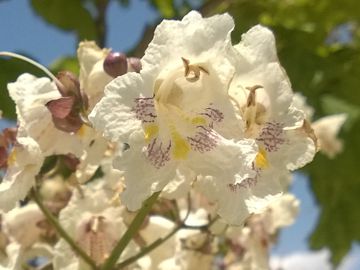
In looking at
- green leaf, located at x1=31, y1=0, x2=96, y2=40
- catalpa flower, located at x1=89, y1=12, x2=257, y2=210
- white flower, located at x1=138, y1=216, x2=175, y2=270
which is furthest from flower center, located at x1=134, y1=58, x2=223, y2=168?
green leaf, located at x1=31, y1=0, x2=96, y2=40

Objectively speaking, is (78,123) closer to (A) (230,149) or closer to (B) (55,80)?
(B) (55,80)

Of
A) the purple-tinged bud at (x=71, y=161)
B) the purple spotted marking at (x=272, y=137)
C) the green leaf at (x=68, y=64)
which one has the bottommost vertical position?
the green leaf at (x=68, y=64)

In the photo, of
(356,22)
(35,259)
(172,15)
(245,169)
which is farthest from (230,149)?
(356,22)

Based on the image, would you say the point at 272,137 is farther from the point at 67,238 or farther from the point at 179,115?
the point at 67,238

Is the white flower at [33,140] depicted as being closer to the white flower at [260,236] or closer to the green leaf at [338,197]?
the white flower at [260,236]

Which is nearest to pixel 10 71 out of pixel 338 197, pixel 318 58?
pixel 318 58

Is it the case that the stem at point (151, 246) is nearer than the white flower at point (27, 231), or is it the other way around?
the stem at point (151, 246)

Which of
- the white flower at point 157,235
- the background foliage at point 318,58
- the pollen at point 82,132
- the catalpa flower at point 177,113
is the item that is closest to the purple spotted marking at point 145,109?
the catalpa flower at point 177,113
